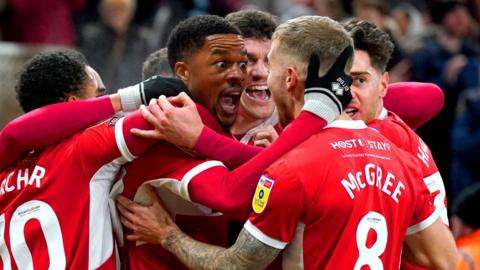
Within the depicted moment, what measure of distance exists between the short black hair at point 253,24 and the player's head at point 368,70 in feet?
1.95

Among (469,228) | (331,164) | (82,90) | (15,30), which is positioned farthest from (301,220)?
(15,30)

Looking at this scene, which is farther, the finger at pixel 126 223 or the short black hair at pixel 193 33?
the short black hair at pixel 193 33

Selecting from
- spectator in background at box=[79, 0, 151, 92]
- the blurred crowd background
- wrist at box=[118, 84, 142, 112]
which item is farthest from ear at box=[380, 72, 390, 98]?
spectator in background at box=[79, 0, 151, 92]

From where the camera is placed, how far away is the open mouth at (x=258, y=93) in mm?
5688

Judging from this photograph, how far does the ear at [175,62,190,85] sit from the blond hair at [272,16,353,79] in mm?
563

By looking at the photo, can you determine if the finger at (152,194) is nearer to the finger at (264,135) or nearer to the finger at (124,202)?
the finger at (124,202)

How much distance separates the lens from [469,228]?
25.6 feet

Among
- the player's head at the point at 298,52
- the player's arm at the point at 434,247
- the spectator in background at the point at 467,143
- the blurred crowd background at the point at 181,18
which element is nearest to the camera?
the player's head at the point at 298,52

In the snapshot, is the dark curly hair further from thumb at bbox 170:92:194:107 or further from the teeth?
thumb at bbox 170:92:194:107

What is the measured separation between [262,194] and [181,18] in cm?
598

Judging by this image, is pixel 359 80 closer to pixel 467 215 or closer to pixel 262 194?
pixel 262 194

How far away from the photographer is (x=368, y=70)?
16.9 feet

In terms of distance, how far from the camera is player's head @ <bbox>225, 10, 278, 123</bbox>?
5660mm

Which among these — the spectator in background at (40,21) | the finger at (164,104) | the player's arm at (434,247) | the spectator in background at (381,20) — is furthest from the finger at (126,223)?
the spectator in background at (40,21)
